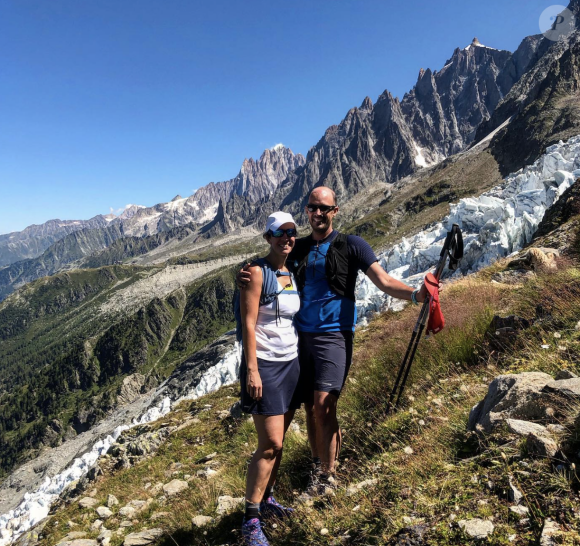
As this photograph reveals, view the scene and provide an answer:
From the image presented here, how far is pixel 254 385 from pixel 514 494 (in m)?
2.46

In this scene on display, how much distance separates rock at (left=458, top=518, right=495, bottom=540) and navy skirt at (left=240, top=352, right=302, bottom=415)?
2.05 metres

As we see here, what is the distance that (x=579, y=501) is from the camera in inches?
89.8

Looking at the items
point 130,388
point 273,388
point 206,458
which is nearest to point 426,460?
point 273,388

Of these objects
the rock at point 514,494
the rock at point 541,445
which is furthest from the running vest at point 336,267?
the rock at point 514,494

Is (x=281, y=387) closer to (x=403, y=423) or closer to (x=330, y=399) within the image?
(x=330, y=399)

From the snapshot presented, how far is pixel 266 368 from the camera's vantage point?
4008mm

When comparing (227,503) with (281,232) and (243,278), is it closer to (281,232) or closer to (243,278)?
(243,278)

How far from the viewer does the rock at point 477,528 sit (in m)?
2.31

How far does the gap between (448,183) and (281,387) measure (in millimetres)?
214873

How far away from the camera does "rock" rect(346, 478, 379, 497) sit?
11.8 ft

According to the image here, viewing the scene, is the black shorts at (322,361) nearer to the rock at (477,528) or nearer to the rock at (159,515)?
the rock at (477,528)

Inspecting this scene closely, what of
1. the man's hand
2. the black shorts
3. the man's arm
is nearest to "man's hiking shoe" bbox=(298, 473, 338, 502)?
the black shorts

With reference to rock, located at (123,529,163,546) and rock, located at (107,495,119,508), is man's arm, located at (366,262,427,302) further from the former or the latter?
rock, located at (107,495,119,508)

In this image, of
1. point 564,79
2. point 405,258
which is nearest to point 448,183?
point 564,79
